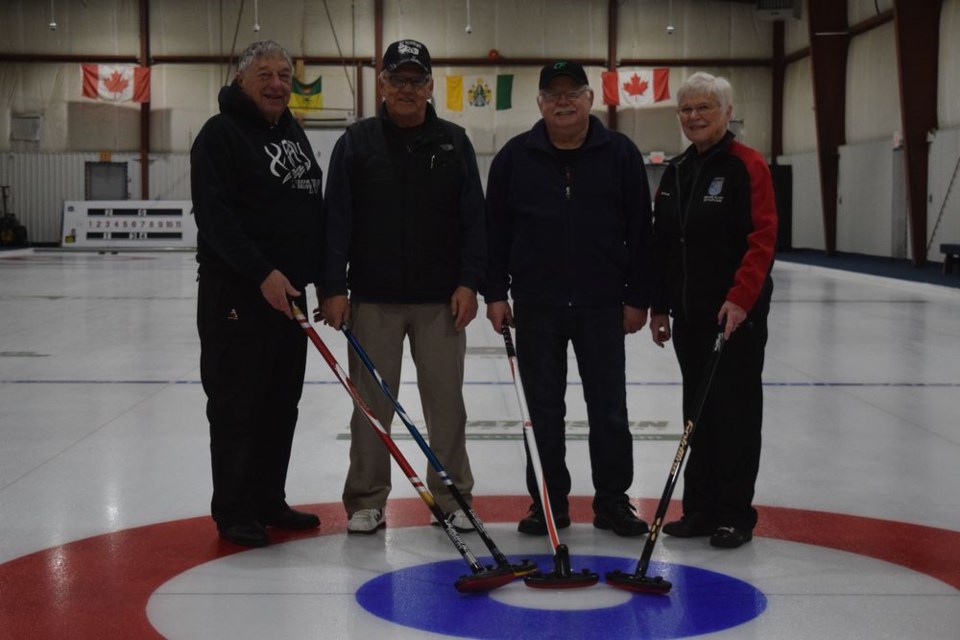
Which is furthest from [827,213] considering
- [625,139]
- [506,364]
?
[625,139]

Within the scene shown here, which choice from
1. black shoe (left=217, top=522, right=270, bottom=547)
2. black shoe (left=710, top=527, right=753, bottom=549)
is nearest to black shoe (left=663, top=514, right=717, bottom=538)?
black shoe (left=710, top=527, right=753, bottom=549)

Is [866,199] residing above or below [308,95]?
below

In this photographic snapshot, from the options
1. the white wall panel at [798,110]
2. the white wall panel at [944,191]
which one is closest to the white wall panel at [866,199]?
the white wall panel at [798,110]

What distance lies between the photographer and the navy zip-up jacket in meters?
4.26

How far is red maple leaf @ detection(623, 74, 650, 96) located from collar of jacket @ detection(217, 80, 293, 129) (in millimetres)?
24411

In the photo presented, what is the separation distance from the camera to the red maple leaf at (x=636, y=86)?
91.2ft

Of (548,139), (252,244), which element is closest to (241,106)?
(252,244)

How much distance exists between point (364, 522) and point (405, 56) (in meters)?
1.56

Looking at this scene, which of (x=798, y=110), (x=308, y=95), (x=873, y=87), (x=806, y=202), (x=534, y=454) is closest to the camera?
(x=534, y=454)

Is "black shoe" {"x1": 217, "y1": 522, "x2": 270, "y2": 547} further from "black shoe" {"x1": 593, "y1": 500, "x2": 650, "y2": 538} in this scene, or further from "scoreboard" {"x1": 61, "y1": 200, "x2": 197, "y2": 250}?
"scoreboard" {"x1": 61, "y1": 200, "x2": 197, "y2": 250}

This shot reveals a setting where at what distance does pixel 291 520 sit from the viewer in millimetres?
4316

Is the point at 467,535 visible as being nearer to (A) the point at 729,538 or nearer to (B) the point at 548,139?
(A) the point at 729,538

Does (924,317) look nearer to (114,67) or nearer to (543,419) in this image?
(543,419)

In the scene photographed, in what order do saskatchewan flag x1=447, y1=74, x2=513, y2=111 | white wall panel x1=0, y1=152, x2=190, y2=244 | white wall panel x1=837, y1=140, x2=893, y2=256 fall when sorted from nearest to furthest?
1. white wall panel x1=837, y1=140, x2=893, y2=256
2. saskatchewan flag x1=447, y1=74, x2=513, y2=111
3. white wall panel x1=0, y1=152, x2=190, y2=244
